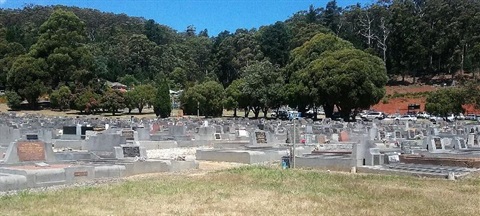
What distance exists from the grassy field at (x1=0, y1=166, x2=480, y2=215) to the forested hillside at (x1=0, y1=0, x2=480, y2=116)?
146 feet

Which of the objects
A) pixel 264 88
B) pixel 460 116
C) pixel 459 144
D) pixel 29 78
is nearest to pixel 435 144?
pixel 459 144

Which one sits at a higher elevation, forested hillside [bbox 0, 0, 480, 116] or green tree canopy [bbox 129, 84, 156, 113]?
forested hillside [bbox 0, 0, 480, 116]

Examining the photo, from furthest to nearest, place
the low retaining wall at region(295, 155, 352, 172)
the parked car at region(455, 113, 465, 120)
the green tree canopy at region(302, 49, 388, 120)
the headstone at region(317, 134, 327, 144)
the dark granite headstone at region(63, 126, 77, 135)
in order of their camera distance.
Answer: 1. the parked car at region(455, 113, 465, 120)
2. the green tree canopy at region(302, 49, 388, 120)
3. the dark granite headstone at region(63, 126, 77, 135)
4. the headstone at region(317, 134, 327, 144)
5. the low retaining wall at region(295, 155, 352, 172)

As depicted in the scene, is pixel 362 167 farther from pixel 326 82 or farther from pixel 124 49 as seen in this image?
pixel 124 49

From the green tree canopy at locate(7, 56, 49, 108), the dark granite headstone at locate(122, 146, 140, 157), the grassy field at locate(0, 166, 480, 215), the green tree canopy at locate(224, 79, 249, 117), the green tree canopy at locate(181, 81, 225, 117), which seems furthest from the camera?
the green tree canopy at locate(7, 56, 49, 108)

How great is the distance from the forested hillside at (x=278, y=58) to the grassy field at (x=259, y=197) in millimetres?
44577

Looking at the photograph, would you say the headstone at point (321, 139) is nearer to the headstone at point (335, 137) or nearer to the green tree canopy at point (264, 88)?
the headstone at point (335, 137)

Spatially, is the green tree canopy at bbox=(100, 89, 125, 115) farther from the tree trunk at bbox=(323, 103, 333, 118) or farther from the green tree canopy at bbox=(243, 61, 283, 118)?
the tree trunk at bbox=(323, 103, 333, 118)

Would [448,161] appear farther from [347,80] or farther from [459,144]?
[347,80]

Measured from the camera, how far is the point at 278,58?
9600 cm

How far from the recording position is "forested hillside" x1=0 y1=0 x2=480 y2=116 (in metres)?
60.6

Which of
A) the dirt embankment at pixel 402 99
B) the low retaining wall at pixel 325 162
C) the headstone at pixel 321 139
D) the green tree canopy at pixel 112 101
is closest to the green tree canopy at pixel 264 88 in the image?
the green tree canopy at pixel 112 101

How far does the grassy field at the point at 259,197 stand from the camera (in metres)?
9.95

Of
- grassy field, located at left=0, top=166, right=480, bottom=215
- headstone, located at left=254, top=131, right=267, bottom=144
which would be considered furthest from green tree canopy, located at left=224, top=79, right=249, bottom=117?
grassy field, located at left=0, top=166, right=480, bottom=215
